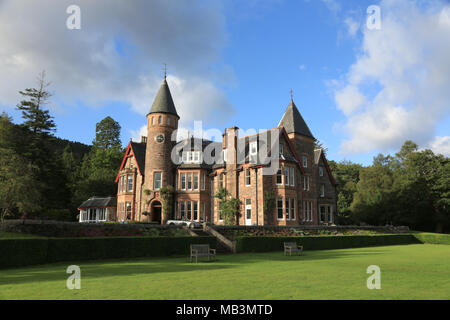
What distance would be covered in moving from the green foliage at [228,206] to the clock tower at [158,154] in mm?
7135

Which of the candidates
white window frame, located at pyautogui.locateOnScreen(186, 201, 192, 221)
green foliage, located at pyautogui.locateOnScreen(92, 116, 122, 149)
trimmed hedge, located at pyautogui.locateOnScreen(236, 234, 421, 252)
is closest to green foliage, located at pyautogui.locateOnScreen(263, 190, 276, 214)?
trimmed hedge, located at pyautogui.locateOnScreen(236, 234, 421, 252)

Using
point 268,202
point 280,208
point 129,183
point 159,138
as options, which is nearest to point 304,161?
point 280,208

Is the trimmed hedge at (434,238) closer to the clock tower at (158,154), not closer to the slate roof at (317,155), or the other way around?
the slate roof at (317,155)

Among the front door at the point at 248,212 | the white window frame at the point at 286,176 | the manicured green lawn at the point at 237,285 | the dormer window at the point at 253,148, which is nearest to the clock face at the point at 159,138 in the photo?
the dormer window at the point at 253,148

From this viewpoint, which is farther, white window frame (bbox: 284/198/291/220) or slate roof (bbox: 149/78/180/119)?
slate roof (bbox: 149/78/180/119)

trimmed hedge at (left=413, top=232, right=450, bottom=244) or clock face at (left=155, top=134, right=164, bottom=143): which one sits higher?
clock face at (left=155, top=134, right=164, bottom=143)

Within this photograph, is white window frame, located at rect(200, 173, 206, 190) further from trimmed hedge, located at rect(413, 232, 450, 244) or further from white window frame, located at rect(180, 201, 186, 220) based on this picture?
trimmed hedge, located at rect(413, 232, 450, 244)

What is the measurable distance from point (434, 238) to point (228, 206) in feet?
78.7

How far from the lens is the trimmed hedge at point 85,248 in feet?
54.6

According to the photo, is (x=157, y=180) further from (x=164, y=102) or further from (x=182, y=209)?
(x=164, y=102)

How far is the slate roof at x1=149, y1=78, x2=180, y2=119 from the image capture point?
137 feet

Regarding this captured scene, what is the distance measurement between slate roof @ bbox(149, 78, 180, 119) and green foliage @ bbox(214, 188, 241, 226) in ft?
40.4

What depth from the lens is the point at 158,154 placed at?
133 ft
